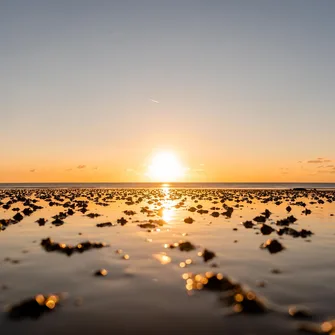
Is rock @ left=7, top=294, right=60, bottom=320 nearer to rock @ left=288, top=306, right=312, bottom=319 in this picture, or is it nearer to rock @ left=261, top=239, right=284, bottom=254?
rock @ left=288, top=306, right=312, bottom=319

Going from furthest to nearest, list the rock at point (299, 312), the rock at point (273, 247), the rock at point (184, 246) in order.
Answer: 1. the rock at point (184, 246)
2. the rock at point (273, 247)
3. the rock at point (299, 312)

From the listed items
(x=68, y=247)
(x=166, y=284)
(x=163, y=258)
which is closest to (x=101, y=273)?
(x=166, y=284)

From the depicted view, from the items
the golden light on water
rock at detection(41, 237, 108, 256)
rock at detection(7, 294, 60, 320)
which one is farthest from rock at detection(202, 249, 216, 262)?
rock at detection(7, 294, 60, 320)

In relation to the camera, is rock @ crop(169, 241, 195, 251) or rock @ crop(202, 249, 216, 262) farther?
rock @ crop(169, 241, 195, 251)

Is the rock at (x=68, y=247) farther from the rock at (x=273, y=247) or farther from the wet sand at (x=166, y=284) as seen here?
the rock at (x=273, y=247)

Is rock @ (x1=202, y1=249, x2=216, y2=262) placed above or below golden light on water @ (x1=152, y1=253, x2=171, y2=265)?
above

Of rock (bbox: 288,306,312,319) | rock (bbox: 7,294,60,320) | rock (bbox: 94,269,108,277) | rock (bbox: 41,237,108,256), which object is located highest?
rock (bbox: 288,306,312,319)

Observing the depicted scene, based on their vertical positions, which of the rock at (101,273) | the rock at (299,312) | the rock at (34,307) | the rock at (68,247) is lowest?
the rock at (68,247)

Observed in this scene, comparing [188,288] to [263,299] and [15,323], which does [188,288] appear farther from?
[15,323]

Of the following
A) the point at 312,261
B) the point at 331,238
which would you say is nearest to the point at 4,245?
the point at 312,261

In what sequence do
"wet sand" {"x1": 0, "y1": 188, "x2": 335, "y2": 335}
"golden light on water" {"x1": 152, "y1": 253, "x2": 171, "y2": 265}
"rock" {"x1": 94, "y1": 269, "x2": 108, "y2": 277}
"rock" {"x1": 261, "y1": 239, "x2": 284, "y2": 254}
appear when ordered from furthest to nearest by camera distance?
"rock" {"x1": 261, "y1": 239, "x2": 284, "y2": 254}
"golden light on water" {"x1": 152, "y1": 253, "x2": 171, "y2": 265}
"rock" {"x1": 94, "y1": 269, "x2": 108, "y2": 277}
"wet sand" {"x1": 0, "y1": 188, "x2": 335, "y2": 335}

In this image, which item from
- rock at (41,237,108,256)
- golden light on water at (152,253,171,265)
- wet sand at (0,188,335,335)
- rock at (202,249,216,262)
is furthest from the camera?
rock at (41,237,108,256)

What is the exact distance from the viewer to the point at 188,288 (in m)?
8.73

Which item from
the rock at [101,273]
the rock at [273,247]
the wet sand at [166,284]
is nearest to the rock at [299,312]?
the wet sand at [166,284]
